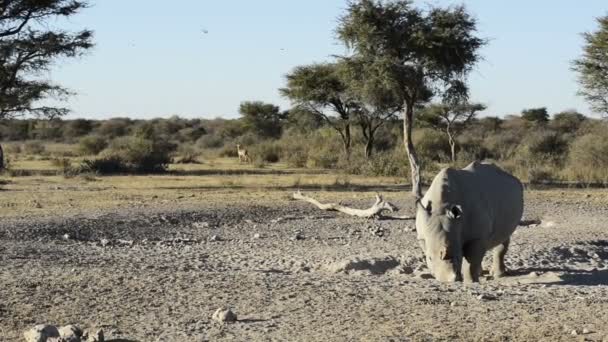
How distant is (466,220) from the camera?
1091 centimetres

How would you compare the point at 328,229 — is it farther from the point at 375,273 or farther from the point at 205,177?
the point at 205,177

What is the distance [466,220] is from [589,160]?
81.8ft

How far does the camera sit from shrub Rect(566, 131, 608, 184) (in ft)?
101

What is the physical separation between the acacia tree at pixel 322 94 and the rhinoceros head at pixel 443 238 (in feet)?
103

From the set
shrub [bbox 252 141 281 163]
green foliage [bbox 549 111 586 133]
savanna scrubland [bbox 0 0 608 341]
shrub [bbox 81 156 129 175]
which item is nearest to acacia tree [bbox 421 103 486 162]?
savanna scrubland [bbox 0 0 608 341]

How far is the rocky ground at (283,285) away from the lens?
25.2 ft

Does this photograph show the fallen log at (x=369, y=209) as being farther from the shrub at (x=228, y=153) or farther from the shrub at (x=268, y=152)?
the shrub at (x=228, y=153)

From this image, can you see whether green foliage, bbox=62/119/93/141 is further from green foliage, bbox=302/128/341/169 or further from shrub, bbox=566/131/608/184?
shrub, bbox=566/131/608/184

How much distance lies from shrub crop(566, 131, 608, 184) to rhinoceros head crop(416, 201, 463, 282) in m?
19.9

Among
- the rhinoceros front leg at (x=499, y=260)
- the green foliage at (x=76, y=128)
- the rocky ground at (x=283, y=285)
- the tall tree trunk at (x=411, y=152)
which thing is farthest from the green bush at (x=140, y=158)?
the green foliage at (x=76, y=128)

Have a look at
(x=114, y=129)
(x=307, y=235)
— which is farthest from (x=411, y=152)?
(x=114, y=129)

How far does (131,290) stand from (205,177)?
23.6 meters

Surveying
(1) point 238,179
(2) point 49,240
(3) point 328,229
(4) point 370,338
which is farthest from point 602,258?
(1) point 238,179

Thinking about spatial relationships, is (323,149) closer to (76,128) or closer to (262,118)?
(262,118)
